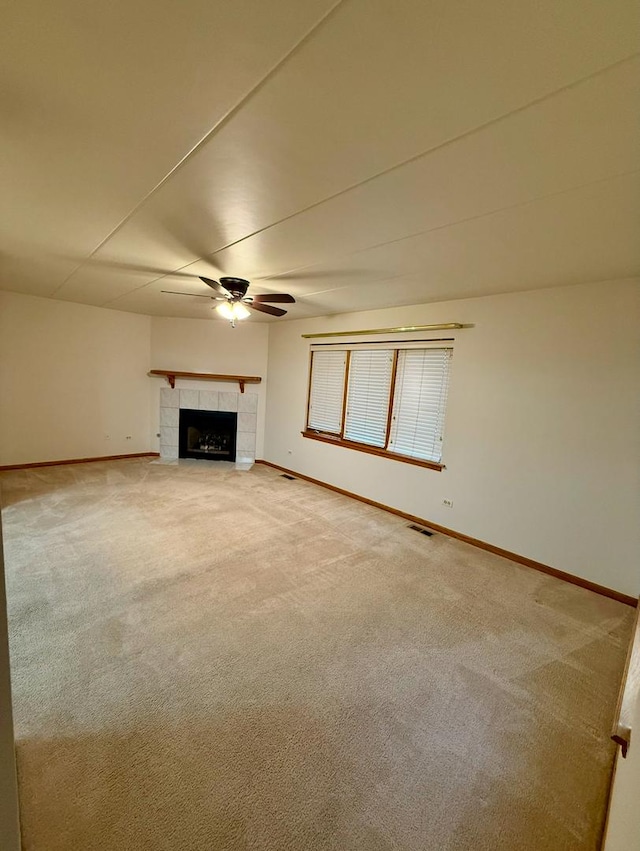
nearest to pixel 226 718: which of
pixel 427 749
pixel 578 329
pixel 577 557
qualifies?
pixel 427 749

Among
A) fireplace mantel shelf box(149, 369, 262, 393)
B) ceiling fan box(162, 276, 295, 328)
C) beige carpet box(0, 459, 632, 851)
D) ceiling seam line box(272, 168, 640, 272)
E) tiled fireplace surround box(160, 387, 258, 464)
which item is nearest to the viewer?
beige carpet box(0, 459, 632, 851)

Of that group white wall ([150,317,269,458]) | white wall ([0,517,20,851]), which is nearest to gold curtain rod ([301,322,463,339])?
white wall ([150,317,269,458])

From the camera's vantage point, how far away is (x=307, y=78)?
3.46 feet

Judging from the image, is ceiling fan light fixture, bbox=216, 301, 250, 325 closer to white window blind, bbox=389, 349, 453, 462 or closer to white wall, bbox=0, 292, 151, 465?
white window blind, bbox=389, 349, 453, 462

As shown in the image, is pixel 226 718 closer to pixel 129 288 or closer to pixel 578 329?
pixel 578 329

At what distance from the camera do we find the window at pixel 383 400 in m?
3.99

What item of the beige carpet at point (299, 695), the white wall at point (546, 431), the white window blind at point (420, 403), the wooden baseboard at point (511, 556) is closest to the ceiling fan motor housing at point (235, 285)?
the white wall at point (546, 431)

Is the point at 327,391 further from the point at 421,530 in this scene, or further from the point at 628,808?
the point at 628,808

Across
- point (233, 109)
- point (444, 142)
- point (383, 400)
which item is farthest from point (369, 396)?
point (233, 109)

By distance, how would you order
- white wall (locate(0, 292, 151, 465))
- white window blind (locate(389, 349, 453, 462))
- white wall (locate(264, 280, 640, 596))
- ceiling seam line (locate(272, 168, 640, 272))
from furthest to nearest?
white wall (locate(0, 292, 151, 465)), white window blind (locate(389, 349, 453, 462)), white wall (locate(264, 280, 640, 596)), ceiling seam line (locate(272, 168, 640, 272))

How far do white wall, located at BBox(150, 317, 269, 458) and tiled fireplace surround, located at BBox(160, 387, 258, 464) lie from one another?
15cm

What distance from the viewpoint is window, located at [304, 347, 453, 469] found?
3.99m

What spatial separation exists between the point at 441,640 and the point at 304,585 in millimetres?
1030

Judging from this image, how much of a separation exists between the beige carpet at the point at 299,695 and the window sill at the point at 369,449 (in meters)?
1.00
